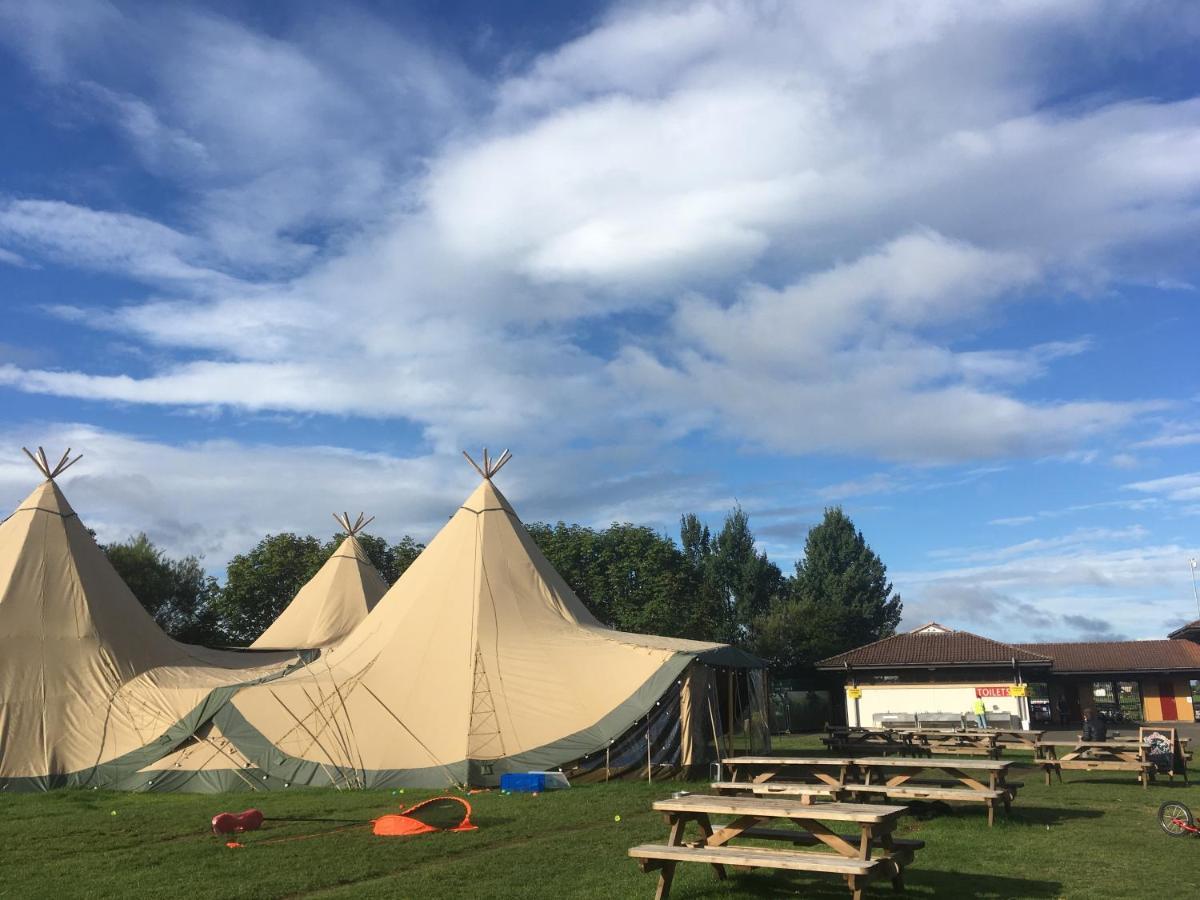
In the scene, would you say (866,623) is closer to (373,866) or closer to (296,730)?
(296,730)

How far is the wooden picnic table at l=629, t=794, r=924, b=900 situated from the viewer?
6.60 metres

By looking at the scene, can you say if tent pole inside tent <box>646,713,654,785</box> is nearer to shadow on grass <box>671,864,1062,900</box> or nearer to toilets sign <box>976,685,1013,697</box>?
shadow on grass <box>671,864,1062,900</box>

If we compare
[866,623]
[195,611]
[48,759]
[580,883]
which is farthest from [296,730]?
[866,623]

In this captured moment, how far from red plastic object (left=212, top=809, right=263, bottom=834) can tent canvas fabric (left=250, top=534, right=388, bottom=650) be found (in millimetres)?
17432

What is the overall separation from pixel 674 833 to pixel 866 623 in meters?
47.9

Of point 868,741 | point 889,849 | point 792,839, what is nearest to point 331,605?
point 868,741

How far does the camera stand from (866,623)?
174 feet

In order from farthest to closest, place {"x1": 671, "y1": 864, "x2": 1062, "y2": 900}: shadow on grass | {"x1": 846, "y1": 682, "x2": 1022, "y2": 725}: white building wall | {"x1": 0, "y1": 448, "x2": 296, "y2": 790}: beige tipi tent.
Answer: {"x1": 846, "y1": 682, "x2": 1022, "y2": 725}: white building wall, {"x1": 0, "y1": 448, "x2": 296, "y2": 790}: beige tipi tent, {"x1": 671, "y1": 864, "x2": 1062, "y2": 900}: shadow on grass

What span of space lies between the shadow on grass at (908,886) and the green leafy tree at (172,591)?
35.4 meters

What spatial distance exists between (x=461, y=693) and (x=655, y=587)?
28.1 metres

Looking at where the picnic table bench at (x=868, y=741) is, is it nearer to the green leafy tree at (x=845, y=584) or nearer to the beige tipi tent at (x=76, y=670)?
the beige tipi tent at (x=76, y=670)

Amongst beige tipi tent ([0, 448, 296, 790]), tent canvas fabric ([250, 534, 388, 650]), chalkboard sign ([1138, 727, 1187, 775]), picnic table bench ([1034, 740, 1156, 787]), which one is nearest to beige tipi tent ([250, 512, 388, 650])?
tent canvas fabric ([250, 534, 388, 650])

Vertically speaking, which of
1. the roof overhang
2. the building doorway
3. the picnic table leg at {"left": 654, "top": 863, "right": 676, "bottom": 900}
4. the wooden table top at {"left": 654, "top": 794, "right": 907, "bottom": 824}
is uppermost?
the roof overhang

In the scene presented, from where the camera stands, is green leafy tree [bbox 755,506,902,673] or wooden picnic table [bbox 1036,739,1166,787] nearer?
wooden picnic table [bbox 1036,739,1166,787]
